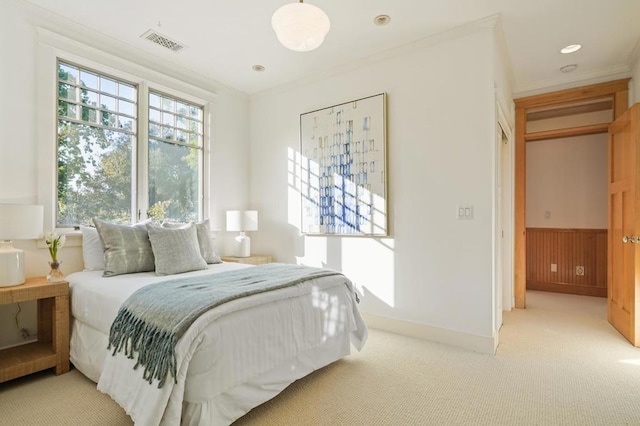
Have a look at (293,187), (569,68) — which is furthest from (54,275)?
(569,68)

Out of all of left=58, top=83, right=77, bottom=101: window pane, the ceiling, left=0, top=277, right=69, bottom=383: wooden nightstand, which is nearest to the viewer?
left=0, top=277, right=69, bottom=383: wooden nightstand

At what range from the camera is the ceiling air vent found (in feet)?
10.1

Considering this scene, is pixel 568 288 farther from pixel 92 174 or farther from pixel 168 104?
pixel 92 174

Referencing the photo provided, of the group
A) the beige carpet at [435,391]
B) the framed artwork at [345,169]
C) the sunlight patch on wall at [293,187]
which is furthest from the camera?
the sunlight patch on wall at [293,187]

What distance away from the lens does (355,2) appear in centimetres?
259

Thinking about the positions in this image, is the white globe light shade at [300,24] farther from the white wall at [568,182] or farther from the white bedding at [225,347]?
the white wall at [568,182]

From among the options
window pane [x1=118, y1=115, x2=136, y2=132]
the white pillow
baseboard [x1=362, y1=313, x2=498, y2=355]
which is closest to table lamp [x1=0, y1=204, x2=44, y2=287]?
the white pillow

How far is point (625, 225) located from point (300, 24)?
3.53 meters

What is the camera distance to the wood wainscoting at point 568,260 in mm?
4831

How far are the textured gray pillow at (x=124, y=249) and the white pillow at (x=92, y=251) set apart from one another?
15 centimetres

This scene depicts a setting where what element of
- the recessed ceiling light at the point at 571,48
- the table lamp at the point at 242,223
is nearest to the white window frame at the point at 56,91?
the table lamp at the point at 242,223

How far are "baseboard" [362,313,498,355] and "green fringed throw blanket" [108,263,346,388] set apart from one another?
143 centimetres

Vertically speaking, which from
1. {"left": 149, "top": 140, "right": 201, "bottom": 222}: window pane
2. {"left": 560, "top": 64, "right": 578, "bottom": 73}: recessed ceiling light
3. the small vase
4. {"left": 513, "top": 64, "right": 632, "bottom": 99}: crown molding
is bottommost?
the small vase

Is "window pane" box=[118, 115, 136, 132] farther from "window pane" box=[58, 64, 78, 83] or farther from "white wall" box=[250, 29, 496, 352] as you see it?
"white wall" box=[250, 29, 496, 352]
